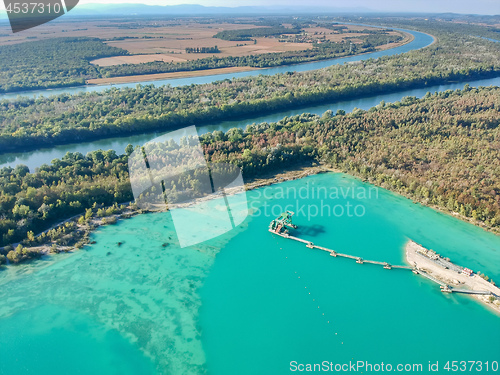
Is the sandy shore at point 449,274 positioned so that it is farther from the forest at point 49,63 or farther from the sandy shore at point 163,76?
the forest at point 49,63

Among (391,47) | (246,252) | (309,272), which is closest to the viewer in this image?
(309,272)

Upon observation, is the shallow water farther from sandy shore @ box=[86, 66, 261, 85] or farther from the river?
the river

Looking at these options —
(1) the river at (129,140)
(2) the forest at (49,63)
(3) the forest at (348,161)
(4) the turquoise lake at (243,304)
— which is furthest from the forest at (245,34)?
(4) the turquoise lake at (243,304)

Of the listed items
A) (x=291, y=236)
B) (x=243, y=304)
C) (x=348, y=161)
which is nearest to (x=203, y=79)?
(x=348, y=161)

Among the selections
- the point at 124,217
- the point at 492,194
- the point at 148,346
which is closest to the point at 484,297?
A: the point at 492,194

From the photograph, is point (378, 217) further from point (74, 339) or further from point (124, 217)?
point (74, 339)

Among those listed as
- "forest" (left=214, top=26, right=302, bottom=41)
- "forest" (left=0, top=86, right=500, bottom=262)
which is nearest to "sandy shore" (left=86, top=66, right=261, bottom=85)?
"forest" (left=0, top=86, right=500, bottom=262)

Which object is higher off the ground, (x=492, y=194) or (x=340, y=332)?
(x=492, y=194)
